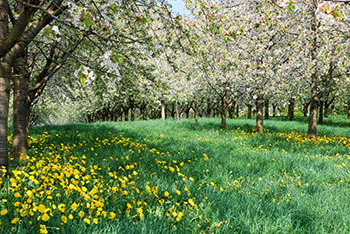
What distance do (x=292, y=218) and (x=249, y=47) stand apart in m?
8.92

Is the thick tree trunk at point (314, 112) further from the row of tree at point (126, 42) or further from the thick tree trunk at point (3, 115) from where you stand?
the thick tree trunk at point (3, 115)

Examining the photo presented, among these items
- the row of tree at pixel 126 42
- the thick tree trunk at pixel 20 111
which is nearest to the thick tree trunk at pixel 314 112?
the row of tree at pixel 126 42

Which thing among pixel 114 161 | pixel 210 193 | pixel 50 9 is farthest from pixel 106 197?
pixel 50 9

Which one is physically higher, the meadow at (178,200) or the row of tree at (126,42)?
the row of tree at (126,42)

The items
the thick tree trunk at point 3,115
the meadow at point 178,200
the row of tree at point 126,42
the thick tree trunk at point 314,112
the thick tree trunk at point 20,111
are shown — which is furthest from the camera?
the thick tree trunk at point 314,112

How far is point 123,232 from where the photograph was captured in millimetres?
2090

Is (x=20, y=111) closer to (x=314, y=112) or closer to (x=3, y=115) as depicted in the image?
(x=3, y=115)

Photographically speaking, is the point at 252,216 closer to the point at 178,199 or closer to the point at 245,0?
the point at 178,199

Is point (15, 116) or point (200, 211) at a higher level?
point (15, 116)

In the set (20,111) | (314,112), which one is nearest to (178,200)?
(20,111)

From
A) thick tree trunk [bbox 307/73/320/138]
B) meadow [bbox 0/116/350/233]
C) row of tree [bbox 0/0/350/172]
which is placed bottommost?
meadow [bbox 0/116/350/233]

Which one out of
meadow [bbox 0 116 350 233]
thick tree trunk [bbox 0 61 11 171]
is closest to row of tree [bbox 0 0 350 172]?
thick tree trunk [bbox 0 61 11 171]

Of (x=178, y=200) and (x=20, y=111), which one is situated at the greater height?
(x=20, y=111)

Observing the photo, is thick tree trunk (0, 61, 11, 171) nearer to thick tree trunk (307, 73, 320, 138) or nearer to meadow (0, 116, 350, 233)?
meadow (0, 116, 350, 233)
